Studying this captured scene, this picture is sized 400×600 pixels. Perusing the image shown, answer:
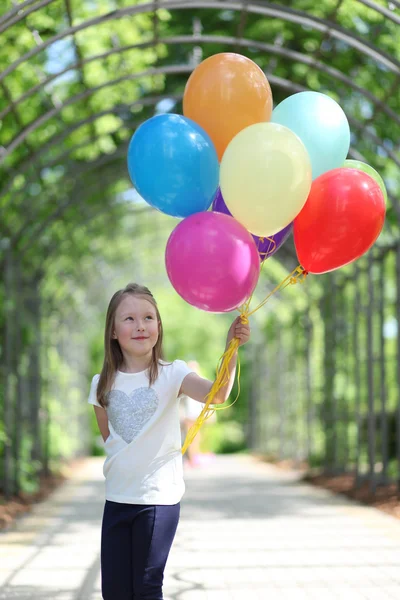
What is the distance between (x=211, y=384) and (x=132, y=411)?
289 millimetres

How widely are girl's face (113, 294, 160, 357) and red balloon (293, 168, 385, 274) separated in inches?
28.4

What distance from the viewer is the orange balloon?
4.17m

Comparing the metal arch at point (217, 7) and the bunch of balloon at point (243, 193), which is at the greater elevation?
the metal arch at point (217, 7)

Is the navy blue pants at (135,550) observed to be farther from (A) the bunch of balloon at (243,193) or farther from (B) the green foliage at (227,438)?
(B) the green foliage at (227,438)

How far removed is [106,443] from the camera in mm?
3588

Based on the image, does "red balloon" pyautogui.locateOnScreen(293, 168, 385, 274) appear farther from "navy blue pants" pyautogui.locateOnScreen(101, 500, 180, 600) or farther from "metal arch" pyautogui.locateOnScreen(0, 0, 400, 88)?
"metal arch" pyautogui.locateOnScreen(0, 0, 400, 88)

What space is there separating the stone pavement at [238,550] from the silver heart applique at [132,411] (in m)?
2.00

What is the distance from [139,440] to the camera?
3490 millimetres

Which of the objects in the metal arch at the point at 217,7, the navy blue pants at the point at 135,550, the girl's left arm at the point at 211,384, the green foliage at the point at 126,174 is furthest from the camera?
the green foliage at the point at 126,174

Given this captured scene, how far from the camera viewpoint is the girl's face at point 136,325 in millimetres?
3578

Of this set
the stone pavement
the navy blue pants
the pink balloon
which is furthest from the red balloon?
the stone pavement

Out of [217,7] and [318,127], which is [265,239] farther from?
[217,7]

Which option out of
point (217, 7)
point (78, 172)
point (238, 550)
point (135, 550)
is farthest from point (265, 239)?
point (78, 172)

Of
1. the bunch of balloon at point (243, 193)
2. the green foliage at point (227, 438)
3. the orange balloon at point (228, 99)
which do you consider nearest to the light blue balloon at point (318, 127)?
the bunch of balloon at point (243, 193)
